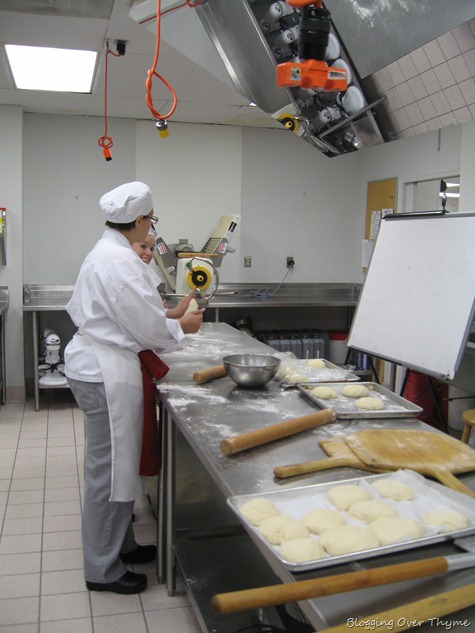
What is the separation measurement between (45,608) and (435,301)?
2.05 m

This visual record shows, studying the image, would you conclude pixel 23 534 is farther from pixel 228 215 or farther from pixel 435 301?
pixel 228 215

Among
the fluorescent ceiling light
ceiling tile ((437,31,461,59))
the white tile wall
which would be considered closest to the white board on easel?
the white tile wall

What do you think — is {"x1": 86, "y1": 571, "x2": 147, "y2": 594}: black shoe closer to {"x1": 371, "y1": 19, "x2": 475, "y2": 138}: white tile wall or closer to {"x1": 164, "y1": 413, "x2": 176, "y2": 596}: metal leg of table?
{"x1": 164, "y1": 413, "x2": 176, "y2": 596}: metal leg of table

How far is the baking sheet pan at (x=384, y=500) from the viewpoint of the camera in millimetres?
1067

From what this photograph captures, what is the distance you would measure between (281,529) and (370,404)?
2.86ft

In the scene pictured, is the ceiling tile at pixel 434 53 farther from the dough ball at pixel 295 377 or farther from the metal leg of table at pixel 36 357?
the metal leg of table at pixel 36 357

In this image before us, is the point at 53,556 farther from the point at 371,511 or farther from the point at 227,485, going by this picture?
the point at 371,511

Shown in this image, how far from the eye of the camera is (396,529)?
111 centimetres

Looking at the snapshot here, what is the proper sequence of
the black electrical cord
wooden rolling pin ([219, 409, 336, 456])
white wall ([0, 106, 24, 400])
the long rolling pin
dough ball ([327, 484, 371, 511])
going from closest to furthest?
the long rolling pin < dough ball ([327, 484, 371, 511]) < wooden rolling pin ([219, 409, 336, 456]) < white wall ([0, 106, 24, 400]) < the black electrical cord

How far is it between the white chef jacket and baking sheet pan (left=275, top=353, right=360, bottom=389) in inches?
17.0

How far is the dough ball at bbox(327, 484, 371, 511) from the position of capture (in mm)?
1245

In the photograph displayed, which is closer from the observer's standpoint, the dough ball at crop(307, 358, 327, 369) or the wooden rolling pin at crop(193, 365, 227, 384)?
the wooden rolling pin at crop(193, 365, 227, 384)

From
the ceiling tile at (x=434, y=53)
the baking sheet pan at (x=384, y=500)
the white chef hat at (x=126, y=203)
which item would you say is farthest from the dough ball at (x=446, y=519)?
the white chef hat at (x=126, y=203)

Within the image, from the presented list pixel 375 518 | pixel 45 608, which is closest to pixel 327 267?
pixel 45 608
